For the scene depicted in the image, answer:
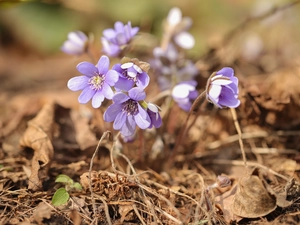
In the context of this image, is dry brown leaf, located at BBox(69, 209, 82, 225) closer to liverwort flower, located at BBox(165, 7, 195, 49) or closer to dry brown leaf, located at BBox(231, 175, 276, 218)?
dry brown leaf, located at BBox(231, 175, 276, 218)

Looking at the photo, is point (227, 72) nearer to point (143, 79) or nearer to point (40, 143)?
point (143, 79)

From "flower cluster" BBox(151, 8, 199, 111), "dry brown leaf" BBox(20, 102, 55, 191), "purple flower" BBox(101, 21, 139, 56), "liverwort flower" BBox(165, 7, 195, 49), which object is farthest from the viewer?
"liverwort flower" BBox(165, 7, 195, 49)

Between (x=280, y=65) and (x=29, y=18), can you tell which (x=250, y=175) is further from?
(x=29, y=18)

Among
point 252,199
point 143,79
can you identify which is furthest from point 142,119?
point 252,199

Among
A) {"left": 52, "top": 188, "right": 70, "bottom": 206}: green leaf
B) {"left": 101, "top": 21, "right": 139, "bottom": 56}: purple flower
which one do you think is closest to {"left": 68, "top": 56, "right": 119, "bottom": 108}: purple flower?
{"left": 101, "top": 21, "right": 139, "bottom": 56}: purple flower

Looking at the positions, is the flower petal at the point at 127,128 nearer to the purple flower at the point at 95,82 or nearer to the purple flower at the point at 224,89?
the purple flower at the point at 95,82

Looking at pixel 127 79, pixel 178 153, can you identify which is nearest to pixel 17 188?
pixel 127 79

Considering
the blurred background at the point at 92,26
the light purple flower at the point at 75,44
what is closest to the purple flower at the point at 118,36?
the light purple flower at the point at 75,44

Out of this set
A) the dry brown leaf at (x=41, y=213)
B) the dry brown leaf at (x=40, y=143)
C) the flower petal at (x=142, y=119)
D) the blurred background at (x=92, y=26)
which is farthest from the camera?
the blurred background at (x=92, y=26)
